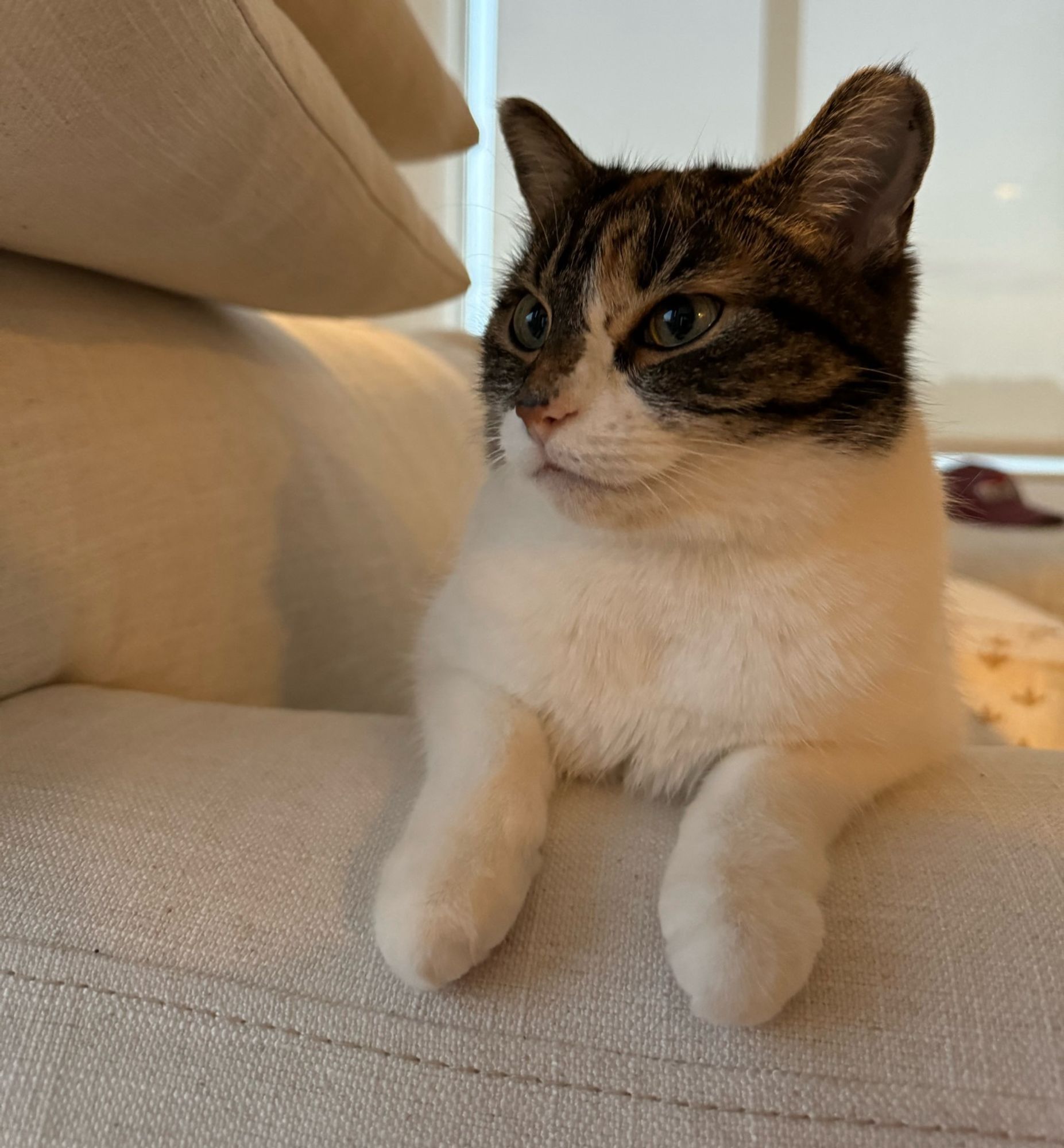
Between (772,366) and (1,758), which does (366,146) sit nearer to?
(772,366)

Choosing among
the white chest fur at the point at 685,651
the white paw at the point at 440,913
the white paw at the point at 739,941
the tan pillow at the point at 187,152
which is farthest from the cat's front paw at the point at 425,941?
the tan pillow at the point at 187,152

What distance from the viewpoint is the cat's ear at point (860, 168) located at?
599mm

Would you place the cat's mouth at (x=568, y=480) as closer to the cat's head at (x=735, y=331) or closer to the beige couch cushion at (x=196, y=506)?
the cat's head at (x=735, y=331)

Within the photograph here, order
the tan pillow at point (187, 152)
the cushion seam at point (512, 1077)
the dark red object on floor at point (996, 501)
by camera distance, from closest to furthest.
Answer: the cushion seam at point (512, 1077) < the tan pillow at point (187, 152) < the dark red object on floor at point (996, 501)

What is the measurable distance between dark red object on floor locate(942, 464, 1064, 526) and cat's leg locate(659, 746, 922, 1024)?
150 cm

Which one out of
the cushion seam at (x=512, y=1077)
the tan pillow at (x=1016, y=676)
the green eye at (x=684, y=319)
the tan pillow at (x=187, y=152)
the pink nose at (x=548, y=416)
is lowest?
the tan pillow at (x=1016, y=676)

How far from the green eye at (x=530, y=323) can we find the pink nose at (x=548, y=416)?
0.13 meters

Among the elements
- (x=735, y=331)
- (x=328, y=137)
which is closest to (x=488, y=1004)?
(x=735, y=331)

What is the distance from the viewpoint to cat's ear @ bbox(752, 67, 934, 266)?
0.60m

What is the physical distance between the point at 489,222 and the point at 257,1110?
2.48m

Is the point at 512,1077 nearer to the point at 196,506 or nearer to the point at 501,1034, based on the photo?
the point at 501,1034

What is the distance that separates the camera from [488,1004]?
0.40 meters

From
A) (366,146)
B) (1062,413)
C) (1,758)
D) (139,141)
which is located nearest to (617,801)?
(1,758)

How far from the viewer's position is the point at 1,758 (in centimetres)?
53
